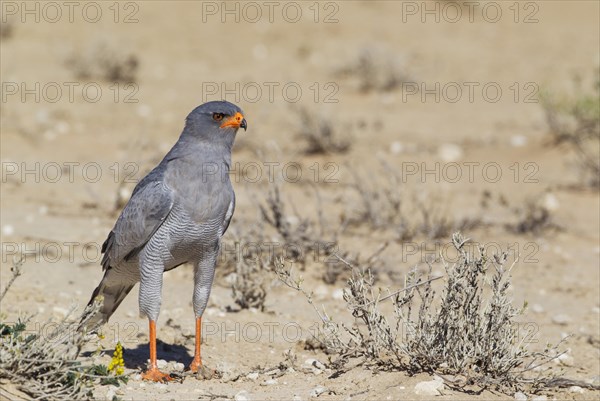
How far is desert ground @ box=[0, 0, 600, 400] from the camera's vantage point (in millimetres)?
6676

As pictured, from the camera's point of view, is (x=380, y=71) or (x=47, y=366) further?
(x=380, y=71)

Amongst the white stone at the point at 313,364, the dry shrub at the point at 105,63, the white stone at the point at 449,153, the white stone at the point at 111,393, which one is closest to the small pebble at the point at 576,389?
the white stone at the point at 313,364

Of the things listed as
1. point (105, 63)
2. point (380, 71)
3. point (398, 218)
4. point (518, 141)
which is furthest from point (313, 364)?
point (105, 63)

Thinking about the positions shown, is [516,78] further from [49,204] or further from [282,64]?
[49,204]

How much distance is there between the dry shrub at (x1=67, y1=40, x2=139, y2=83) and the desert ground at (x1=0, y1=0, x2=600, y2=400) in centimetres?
3

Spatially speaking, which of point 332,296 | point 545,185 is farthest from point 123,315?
point 545,185

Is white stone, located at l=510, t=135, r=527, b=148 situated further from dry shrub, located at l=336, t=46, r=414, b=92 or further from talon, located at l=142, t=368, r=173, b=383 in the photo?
talon, located at l=142, t=368, r=173, b=383

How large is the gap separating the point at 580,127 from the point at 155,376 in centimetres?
844

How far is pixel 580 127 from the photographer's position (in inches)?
488

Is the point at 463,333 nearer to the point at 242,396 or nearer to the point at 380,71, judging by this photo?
the point at 242,396

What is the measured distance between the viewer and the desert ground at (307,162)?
6676 millimetres

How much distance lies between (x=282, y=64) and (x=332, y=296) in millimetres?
10282

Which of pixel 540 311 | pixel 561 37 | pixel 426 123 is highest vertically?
pixel 561 37

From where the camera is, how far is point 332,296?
7852mm
